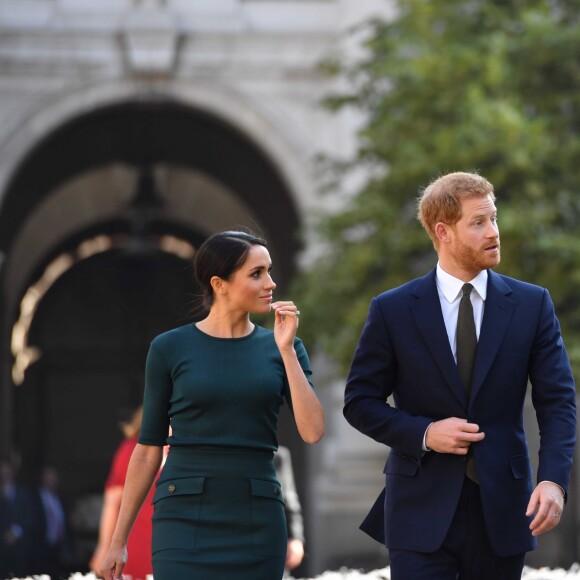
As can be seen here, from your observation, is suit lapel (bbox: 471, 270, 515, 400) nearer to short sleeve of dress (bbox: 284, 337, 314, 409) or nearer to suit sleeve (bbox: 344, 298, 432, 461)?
suit sleeve (bbox: 344, 298, 432, 461)

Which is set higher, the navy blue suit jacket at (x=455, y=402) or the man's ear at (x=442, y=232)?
the man's ear at (x=442, y=232)

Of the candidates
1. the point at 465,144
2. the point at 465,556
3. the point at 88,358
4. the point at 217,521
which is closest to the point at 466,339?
the point at 465,556

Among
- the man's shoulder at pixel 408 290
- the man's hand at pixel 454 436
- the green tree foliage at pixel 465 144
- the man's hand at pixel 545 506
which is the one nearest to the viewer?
the man's hand at pixel 545 506

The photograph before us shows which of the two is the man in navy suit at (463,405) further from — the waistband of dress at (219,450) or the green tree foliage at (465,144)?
the green tree foliage at (465,144)

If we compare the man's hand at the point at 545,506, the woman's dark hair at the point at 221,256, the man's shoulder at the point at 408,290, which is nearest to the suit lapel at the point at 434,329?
the man's shoulder at the point at 408,290

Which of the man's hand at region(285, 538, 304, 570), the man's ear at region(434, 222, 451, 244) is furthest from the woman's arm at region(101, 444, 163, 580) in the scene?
the man's hand at region(285, 538, 304, 570)

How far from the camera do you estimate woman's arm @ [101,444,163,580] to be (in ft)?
17.0

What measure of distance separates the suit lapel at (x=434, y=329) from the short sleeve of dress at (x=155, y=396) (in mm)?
832

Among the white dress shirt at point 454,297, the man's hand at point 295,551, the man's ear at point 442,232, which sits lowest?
the man's hand at point 295,551

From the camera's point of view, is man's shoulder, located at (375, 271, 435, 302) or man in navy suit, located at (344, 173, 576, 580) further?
man's shoulder, located at (375, 271, 435, 302)

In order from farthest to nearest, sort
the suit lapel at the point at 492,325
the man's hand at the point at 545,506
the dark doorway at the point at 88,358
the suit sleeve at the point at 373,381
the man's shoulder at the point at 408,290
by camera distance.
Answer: the dark doorway at the point at 88,358 < the man's shoulder at the point at 408,290 < the suit sleeve at the point at 373,381 < the suit lapel at the point at 492,325 < the man's hand at the point at 545,506

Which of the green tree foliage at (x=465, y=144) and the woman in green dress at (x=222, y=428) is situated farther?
the green tree foliage at (x=465, y=144)

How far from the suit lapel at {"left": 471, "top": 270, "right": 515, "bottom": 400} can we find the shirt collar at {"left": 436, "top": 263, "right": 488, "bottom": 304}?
19 millimetres

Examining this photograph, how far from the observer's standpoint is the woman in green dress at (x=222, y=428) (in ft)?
16.5
